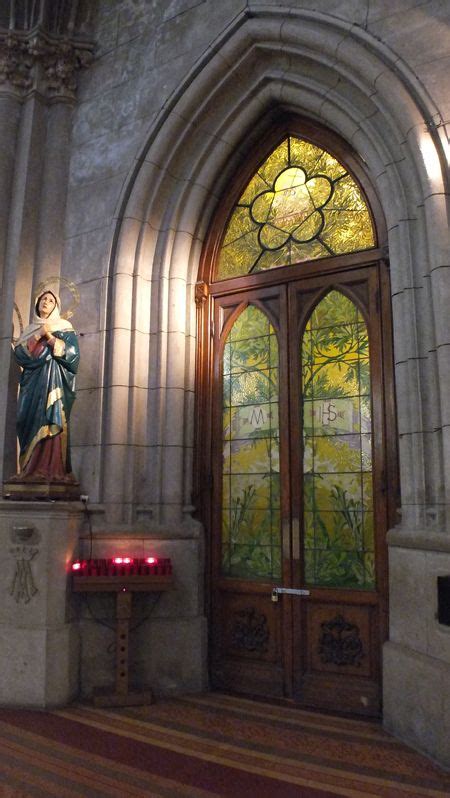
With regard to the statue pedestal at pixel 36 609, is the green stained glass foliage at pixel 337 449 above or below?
above

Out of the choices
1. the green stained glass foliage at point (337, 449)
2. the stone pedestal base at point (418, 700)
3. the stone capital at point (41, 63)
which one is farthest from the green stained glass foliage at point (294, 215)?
the stone pedestal base at point (418, 700)

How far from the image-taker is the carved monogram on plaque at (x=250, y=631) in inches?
188

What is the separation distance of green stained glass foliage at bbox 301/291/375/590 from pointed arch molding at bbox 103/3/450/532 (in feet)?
1.83

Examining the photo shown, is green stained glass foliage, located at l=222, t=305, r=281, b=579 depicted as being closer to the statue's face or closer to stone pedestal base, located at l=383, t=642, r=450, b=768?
stone pedestal base, located at l=383, t=642, r=450, b=768

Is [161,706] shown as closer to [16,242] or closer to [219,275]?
[219,275]

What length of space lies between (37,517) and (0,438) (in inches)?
43.4

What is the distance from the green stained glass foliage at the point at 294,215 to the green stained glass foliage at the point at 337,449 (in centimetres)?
47

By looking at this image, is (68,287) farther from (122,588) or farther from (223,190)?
(122,588)

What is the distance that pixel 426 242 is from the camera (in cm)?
407

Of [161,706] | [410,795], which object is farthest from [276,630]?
[410,795]

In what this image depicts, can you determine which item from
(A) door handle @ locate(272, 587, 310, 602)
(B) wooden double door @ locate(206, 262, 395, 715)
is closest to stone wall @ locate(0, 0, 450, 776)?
(B) wooden double door @ locate(206, 262, 395, 715)

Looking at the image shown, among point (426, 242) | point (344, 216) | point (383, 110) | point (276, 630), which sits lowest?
point (276, 630)

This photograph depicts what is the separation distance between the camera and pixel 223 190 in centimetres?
555

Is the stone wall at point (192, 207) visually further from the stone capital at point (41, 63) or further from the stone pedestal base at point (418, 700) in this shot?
the stone capital at point (41, 63)
